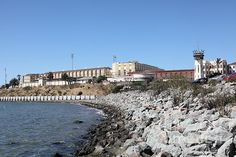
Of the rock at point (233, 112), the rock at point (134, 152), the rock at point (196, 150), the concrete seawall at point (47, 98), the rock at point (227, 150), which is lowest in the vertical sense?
the concrete seawall at point (47, 98)

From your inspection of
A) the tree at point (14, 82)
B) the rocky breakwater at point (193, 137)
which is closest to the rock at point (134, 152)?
the rocky breakwater at point (193, 137)

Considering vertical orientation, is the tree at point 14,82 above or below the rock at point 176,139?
above

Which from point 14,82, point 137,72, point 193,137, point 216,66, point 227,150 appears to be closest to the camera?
point 227,150

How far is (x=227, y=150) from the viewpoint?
8.30m

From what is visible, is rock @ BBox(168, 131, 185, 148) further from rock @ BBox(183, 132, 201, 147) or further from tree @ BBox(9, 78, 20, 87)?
tree @ BBox(9, 78, 20, 87)

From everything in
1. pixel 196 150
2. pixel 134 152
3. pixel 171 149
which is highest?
pixel 196 150

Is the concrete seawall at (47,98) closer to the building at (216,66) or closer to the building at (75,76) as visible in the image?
the building at (75,76)

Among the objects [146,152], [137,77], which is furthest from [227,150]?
[137,77]

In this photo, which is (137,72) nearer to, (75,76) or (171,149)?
(75,76)

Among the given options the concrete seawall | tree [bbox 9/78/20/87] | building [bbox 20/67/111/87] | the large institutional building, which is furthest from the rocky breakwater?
tree [bbox 9/78/20/87]

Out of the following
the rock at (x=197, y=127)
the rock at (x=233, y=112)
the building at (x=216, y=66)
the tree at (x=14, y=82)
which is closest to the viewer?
the rock at (x=197, y=127)

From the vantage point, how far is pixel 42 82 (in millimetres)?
157125

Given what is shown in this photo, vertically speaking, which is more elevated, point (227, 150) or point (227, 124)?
point (227, 124)

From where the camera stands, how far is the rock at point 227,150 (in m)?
8.27
